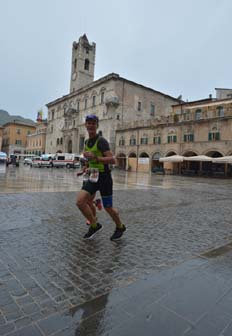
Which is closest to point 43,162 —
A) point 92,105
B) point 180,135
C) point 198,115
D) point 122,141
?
point 122,141

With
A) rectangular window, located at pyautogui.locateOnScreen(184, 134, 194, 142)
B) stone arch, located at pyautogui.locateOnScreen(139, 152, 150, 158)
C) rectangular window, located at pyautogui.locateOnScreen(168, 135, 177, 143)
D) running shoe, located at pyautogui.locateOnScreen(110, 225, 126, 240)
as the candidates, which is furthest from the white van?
running shoe, located at pyautogui.locateOnScreen(110, 225, 126, 240)

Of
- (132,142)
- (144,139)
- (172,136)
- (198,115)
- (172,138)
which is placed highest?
(198,115)

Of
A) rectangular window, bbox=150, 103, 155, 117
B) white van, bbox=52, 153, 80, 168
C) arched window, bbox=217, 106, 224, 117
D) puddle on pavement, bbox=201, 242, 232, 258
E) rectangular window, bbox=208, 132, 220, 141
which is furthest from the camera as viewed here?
rectangular window, bbox=150, 103, 155, 117

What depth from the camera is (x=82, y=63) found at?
5759 centimetres

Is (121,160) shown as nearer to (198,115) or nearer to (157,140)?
(157,140)

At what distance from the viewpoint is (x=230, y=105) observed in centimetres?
2898

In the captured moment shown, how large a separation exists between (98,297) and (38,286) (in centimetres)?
67

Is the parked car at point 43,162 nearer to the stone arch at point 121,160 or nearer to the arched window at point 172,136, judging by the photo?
the stone arch at point 121,160

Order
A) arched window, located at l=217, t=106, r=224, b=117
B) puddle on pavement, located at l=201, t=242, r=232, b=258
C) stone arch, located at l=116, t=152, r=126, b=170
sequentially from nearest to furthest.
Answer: puddle on pavement, located at l=201, t=242, r=232, b=258, arched window, located at l=217, t=106, r=224, b=117, stone arch, located at l=116, t=152, r=126, b=170

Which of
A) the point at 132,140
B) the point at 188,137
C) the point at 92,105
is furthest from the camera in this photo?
the point at 92,105

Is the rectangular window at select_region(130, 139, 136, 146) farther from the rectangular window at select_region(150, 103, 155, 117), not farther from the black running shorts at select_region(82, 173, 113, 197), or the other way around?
the black running shorts at select_region(82, 173, 113, 197)

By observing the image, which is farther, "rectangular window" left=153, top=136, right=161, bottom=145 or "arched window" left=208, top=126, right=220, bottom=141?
"rectangular window" left=153, top=136, right=161, bottom=145

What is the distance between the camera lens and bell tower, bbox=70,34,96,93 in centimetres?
5716

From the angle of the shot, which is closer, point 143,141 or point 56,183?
point 56,183
